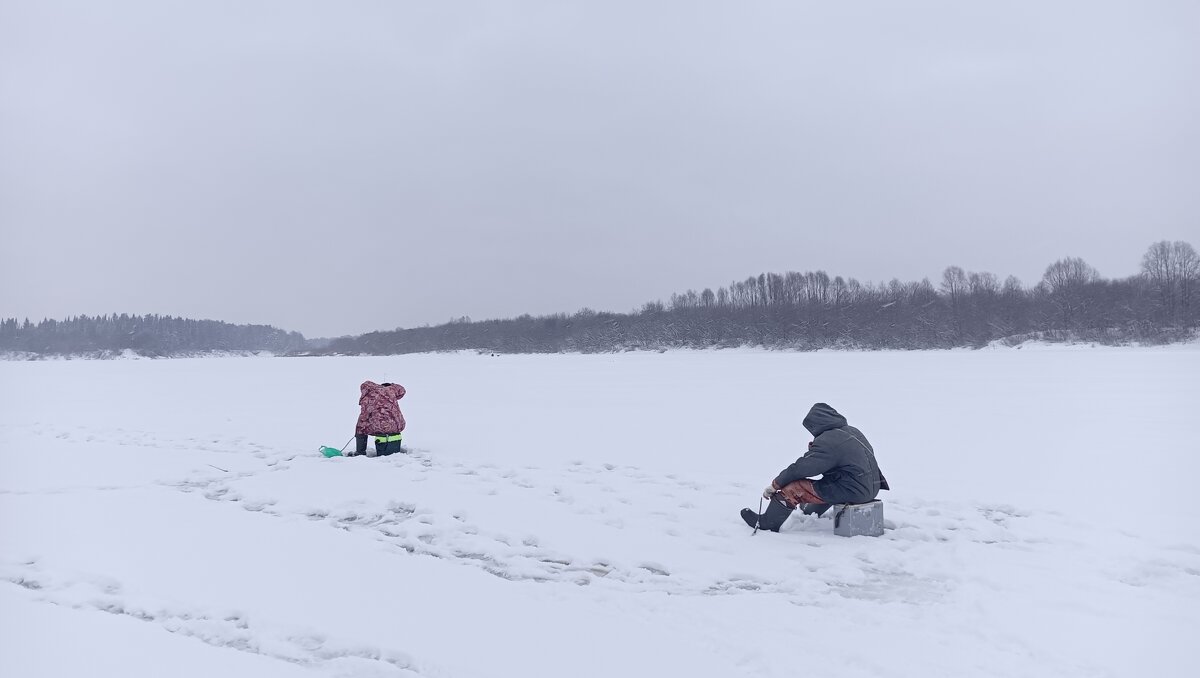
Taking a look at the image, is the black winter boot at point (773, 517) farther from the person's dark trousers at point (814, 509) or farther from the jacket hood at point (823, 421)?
the jacket hood at point (823, 421)

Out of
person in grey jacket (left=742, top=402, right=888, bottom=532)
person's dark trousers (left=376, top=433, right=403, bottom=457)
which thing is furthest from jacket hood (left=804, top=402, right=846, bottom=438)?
Result: person's dark trousers (left=376, top=433, right=403, bottom=457)

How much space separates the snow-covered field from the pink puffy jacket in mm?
647

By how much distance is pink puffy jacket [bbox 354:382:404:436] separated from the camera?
9.54 metres

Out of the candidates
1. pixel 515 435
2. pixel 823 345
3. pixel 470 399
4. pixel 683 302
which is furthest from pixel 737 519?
pixel 683 302

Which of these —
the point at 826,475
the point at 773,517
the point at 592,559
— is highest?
the point at 826,475

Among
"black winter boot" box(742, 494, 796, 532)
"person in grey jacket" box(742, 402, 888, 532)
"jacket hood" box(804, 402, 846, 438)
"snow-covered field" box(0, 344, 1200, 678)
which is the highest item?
"jacket hood" box(804, 402, 846, 438)

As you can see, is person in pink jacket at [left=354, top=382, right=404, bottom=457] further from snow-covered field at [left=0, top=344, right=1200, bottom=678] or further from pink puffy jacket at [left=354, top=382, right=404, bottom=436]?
snow-covered field at [left=0, top=344, right=1200, bottom=678]

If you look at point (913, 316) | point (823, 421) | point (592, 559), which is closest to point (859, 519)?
point (823, 421)

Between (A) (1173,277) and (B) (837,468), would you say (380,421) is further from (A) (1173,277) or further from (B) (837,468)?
(A) (1173,277)

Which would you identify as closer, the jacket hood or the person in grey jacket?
the person in grey jacket

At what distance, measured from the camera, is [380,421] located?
31.3ft

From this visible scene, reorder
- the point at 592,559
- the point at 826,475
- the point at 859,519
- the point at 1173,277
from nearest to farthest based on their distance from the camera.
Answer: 1. the point at 592,559
2. the point at 859,519
3. the point at 826,475
4. the point at 1173,277

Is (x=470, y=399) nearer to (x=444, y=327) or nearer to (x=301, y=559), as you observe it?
(x=301, y=559)

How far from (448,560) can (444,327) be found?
122 m
